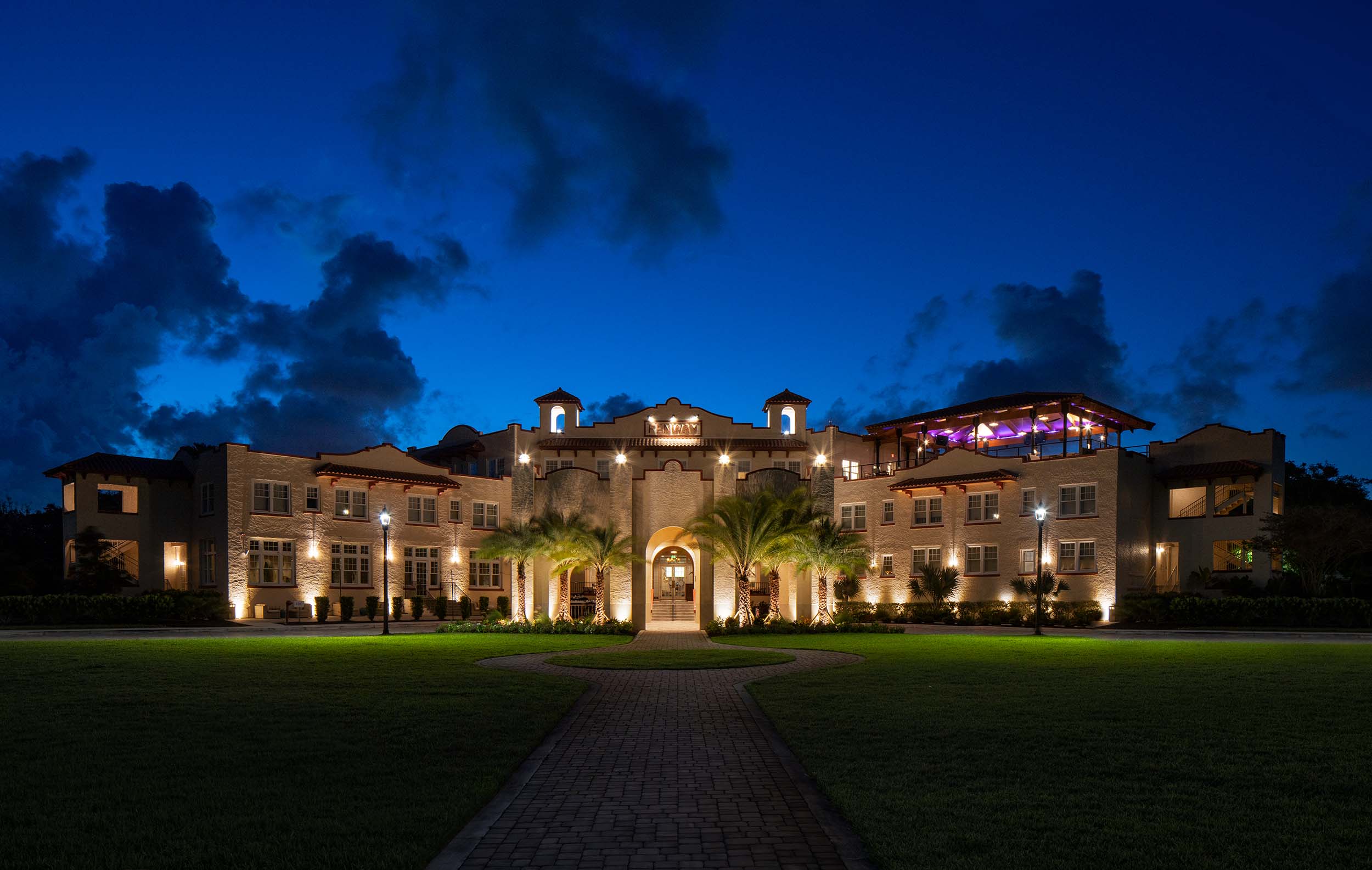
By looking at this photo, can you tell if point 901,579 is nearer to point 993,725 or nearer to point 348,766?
point 993,725

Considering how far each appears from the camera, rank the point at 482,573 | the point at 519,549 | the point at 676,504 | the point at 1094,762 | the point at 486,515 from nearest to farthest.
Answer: the point at 1094,762
the point at 519,549
the point at 676,504
the point at 482,573
the point at 486,515

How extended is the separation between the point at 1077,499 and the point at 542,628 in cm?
2447

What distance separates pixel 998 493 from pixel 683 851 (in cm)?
4265

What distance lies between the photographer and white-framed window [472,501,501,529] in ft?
163

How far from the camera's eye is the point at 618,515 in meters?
41.3

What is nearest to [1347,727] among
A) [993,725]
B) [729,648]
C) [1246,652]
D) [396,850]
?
[993,725]

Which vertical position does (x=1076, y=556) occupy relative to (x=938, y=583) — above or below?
above

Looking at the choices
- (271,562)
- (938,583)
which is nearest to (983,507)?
(938,583)

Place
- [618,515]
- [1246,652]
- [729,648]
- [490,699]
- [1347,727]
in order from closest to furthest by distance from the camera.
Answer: [1347,727] → [490,699] → [1246,652] → [729,648] → [618,515]

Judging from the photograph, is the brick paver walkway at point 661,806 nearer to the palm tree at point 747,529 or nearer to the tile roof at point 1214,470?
the palm tree at point 747,529

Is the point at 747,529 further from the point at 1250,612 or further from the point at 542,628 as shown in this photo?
the point at 1250,612

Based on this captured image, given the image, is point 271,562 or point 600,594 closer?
point 600,594

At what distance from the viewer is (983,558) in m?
46.8

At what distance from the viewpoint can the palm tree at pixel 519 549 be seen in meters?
40.2
